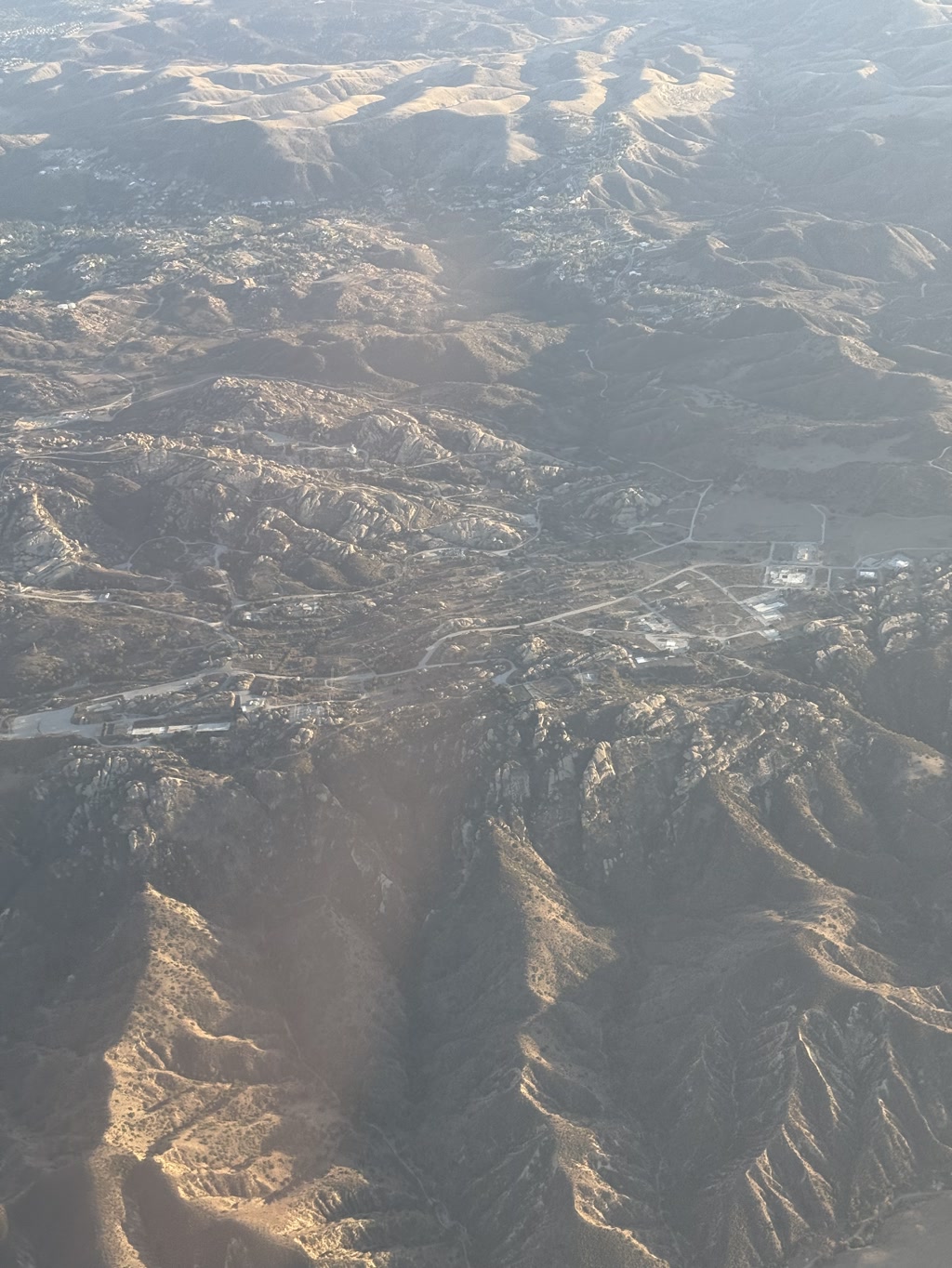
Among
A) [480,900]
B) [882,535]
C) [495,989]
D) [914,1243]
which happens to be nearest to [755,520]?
[882,535]

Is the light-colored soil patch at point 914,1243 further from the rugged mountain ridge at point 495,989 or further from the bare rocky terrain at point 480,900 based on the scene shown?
the rugged mountain ridge at point 495,989

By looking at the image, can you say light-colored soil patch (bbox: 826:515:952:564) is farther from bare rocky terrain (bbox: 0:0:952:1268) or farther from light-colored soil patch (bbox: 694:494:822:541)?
light-colored soil patch (bbox: 694:494:822:541)

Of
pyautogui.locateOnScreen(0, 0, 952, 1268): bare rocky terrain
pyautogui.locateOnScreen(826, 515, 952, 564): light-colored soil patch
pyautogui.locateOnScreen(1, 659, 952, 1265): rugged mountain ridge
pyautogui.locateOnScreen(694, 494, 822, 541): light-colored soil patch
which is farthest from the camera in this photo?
pyautogui.locateOnScreen(694, 494, 822, 541): light-colored soil patch

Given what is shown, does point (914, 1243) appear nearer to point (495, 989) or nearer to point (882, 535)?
point (495, 989)

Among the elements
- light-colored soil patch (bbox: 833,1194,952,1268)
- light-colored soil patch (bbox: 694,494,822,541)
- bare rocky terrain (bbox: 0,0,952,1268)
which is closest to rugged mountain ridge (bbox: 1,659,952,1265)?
bare rocky terrain (bbox: 0,0,952,1268)

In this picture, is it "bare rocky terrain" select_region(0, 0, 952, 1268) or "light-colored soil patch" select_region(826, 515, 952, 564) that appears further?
"light-colored soil patch" select_region(826, 515, 952, 564)

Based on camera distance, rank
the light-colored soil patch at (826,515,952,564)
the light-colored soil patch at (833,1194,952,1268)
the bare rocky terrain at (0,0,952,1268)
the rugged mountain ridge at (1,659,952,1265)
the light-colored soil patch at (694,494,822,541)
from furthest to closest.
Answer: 1. the light-colored soil patch at (694,494,822,541)
2. the light-colored soil patch at (826,515,952,564)
3. the bare rocky terrain at (0,0,952,1268)
4. the rugged mountain ridge at (1,659,952,1265)
5. the light-colored soil patch at (833,1194,952,1268)

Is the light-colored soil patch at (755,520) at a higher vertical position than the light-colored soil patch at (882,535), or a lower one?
lower

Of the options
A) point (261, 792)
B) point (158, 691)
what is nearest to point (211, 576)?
point (158, 691)

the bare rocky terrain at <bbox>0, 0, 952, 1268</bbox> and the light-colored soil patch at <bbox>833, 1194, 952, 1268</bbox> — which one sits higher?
the bare rocky terrain at <bbox>0, 0, 952, 1268</bbox>

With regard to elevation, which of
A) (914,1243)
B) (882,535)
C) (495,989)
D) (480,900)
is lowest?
(914,1243)

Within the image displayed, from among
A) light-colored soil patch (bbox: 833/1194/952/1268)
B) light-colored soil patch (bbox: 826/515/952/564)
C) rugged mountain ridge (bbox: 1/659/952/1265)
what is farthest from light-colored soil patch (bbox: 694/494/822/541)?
light-colored soil patch (bbox: 833/1194/952/1268)

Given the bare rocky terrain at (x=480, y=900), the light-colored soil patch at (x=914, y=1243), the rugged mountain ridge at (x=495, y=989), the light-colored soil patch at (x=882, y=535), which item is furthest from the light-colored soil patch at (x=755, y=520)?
the light-colored soil patch at (x=914, y=1243)
